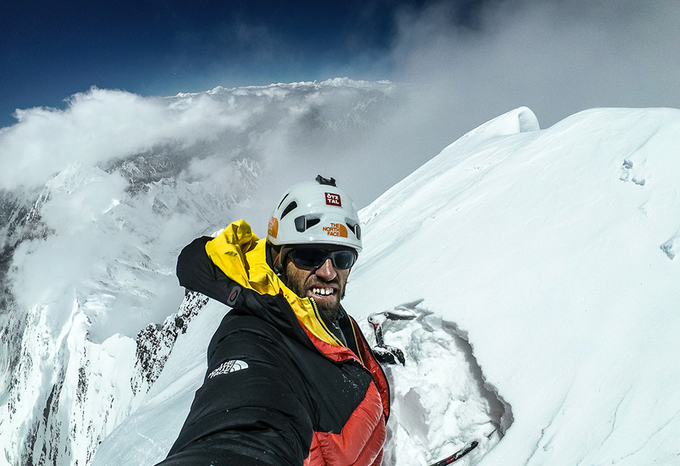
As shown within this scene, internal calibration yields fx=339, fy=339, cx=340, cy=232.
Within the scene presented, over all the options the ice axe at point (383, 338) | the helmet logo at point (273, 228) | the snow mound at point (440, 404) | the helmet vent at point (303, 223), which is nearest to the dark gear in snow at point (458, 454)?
the snow mound at point (440, 404)

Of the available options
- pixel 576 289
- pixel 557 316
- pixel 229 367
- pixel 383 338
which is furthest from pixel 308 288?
pixel 576 289

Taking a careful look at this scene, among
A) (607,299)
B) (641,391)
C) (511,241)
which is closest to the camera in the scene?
(641,391)

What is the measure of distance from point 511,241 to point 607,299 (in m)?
1.23

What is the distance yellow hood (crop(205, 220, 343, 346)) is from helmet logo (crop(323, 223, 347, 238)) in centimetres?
51

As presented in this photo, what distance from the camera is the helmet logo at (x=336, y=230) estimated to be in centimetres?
257

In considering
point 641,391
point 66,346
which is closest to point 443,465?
point 641,391

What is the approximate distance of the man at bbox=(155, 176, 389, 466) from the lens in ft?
4.27

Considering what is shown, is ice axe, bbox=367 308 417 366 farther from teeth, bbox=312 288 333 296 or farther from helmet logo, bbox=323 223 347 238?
helmet logo, bbox=323 223 347 238

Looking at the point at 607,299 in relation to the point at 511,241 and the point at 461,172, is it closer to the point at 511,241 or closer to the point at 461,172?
the point at 511,241

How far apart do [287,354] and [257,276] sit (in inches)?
21.0

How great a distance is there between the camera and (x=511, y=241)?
12.2ft

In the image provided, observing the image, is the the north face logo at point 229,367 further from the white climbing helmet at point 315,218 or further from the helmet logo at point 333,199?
the helmet logo at point 333,199

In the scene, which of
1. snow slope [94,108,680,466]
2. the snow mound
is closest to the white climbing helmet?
the snow mound

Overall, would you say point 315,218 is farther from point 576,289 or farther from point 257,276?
point 576,289
